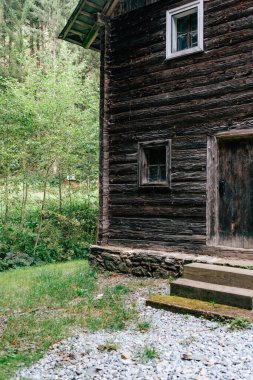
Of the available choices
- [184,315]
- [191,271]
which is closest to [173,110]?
[191,271]

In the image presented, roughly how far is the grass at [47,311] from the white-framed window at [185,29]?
16.9 ft

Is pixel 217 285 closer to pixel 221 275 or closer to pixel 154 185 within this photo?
pixel 221 275

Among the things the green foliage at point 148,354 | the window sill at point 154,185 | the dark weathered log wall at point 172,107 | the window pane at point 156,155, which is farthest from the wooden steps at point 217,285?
the window pane at point 156,155

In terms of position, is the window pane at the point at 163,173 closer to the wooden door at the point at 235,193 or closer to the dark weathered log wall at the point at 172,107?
the dark weathered log wall at the point at 172,107

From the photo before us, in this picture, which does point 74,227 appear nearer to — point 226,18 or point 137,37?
point 137,37

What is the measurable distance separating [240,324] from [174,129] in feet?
15.4

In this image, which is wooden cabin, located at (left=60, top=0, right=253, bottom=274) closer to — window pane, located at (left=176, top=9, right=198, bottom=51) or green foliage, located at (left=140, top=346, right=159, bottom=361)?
window pane, located at (left=176, top=9, right=198, bottom=51)

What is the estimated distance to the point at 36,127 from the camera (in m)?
12.1

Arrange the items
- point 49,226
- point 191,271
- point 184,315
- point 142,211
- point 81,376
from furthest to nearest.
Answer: point 49,226, point 142,211, point 191,271, point 184,315, point 81,376

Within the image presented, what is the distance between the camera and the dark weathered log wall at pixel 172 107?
7664 millimetres

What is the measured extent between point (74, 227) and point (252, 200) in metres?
7.69

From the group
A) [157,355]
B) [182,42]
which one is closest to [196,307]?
[157,355]

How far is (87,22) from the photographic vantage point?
10336 mm

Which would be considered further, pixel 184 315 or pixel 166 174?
pixel 166 174
